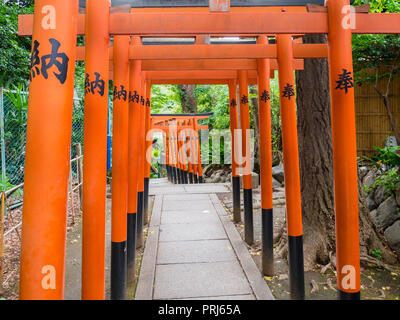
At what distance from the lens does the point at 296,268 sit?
3137 millimetres

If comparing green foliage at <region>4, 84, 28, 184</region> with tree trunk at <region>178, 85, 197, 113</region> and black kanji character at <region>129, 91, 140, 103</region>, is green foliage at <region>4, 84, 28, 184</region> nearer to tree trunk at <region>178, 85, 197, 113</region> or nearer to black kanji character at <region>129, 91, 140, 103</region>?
black kanji character at <region>129, 91, 140, 103</region>

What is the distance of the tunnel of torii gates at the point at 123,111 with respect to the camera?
4.28 feet

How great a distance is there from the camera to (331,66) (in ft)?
7.21

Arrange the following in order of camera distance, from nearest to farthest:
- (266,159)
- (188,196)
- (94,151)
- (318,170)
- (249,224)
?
(94,151)
(266,159)
(318,170)
(249,224)
(188,196)

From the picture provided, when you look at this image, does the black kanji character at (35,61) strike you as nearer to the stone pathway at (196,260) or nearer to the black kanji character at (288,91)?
the black kanji character at (288,91)

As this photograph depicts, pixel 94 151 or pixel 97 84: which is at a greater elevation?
pixel 97 84

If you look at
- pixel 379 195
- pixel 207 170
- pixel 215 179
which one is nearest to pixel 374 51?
pixel 379 195

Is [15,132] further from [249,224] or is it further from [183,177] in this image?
[183,177]

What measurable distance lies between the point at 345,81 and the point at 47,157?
210 cm

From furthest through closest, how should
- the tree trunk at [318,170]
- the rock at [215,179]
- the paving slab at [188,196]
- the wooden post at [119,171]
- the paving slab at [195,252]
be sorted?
the rock at [215,179]
the paving slab at [188,196]
the paving slab at [195,252]
the tree trunk at [318,170]
the wooden post at [119,171]

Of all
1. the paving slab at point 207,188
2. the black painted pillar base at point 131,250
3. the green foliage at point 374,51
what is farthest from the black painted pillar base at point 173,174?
the black painted pillar base at point 131,250

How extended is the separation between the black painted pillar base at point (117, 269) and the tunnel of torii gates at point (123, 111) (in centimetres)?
1

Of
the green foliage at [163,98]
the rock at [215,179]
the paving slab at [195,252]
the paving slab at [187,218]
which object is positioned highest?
the green foliage at [163,98]

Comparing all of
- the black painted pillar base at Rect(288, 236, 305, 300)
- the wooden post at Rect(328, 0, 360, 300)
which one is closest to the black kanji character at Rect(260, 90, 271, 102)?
the wooden post at Rect(328, 0, 360, 300)
